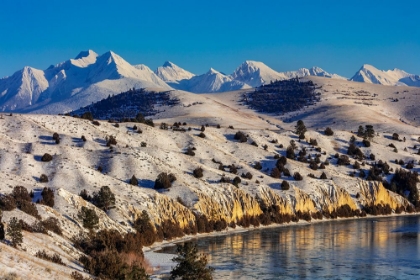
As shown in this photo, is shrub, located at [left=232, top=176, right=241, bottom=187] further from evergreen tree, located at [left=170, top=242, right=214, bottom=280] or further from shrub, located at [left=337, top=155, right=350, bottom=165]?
evergreen tree, located at [left=170, top=242, right=214, bottom=280]

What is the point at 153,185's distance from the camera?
251ft

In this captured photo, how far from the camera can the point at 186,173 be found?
8394 centimetres

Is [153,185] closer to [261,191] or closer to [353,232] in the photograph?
[261,191]

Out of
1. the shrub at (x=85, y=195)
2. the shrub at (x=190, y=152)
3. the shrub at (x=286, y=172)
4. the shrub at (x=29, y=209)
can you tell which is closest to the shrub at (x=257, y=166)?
the shrub at (x=286, y=172)

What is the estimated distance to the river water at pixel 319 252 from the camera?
1813 inches

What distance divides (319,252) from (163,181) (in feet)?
79.8

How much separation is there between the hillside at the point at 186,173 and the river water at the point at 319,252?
5212mm

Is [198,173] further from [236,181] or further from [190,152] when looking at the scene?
[190,152]

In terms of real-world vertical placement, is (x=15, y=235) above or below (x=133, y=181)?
below

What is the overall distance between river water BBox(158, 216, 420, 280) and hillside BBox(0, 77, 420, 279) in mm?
5212

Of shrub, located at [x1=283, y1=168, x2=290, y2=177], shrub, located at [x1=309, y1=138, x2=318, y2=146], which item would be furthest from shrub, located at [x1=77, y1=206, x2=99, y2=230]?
shrub, located at [x1=309, y1=138, x2=318, y2=146]

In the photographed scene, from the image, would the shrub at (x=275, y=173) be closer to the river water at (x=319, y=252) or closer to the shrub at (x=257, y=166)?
the shrub at (x=257, y=166)

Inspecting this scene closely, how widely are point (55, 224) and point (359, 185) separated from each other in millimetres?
59436

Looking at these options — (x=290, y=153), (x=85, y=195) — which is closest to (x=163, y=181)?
(x=85, y=195)
